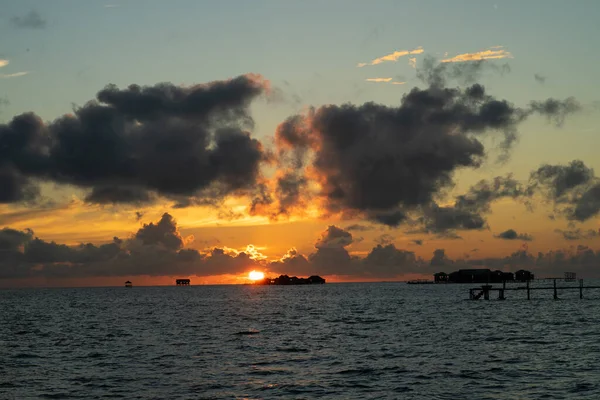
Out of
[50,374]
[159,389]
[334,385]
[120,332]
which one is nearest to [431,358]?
[334,385]

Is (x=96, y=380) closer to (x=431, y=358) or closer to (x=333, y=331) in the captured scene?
(x=431, y=358)

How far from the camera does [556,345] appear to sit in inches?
2559

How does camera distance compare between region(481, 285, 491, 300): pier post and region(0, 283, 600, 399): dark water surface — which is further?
region(481, 285, 491, 300): pier post

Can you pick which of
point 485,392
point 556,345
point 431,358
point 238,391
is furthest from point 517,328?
point 238,391

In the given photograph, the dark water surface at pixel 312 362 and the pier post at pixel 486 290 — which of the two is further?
the pier post at pixel 486 290

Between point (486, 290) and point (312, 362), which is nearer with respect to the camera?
point (312, 362)

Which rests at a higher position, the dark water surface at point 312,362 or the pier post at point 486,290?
the pier post at point 486,290

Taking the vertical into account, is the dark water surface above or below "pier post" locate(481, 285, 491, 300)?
below

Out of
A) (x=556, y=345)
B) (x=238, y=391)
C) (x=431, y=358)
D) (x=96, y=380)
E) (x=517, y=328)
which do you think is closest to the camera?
(x=238, y=391)

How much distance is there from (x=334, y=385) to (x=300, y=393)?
347 centimetres

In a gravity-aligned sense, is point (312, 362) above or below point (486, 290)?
below

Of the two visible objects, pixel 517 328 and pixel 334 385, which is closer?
pixel 334 385

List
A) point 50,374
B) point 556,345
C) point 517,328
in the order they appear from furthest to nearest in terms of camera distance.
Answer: point 517,328 < point 556,345 < point 50,374

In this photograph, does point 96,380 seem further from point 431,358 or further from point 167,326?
point 167,326
